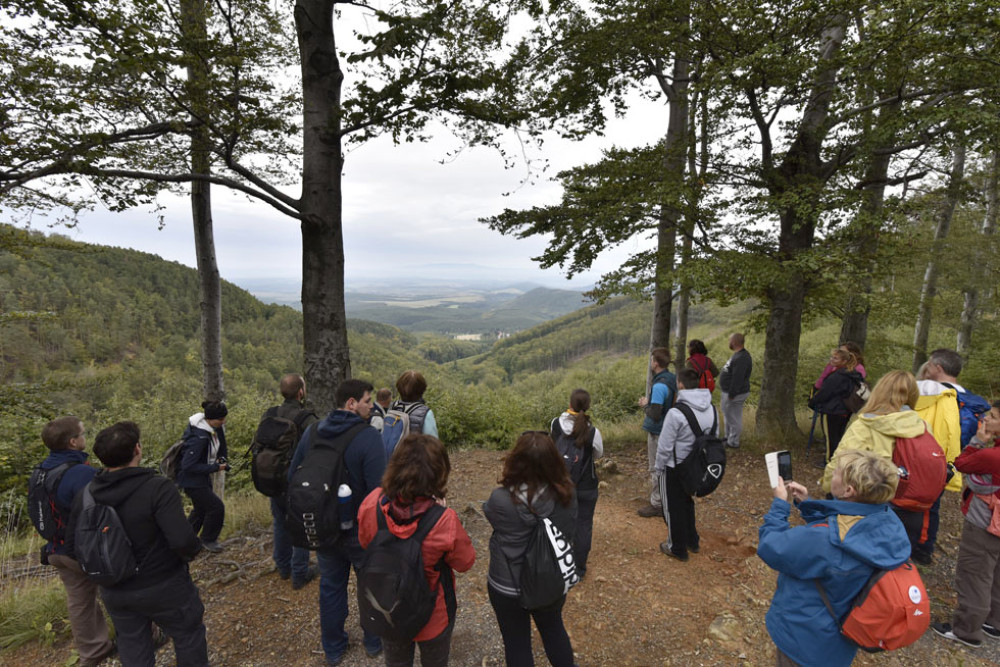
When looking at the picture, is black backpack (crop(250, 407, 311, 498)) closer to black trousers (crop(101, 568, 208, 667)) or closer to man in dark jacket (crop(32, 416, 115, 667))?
black trousers (crop(101, 568, 208, 667))

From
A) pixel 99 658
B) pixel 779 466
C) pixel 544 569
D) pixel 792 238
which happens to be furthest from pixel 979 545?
pixel 99 658

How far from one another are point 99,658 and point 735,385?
8.12 m

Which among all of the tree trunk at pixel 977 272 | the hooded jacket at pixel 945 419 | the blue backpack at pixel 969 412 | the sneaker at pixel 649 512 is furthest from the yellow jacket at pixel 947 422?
the tree trunk at pixel 977 272

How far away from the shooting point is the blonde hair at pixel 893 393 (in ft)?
10.3

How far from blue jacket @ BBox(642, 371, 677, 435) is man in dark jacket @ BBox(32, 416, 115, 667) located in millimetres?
5026

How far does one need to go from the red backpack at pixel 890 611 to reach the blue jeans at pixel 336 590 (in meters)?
2.77

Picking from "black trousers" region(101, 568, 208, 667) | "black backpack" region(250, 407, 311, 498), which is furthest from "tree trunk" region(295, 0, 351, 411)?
"black trousers" region(101, 568, 208, 667)

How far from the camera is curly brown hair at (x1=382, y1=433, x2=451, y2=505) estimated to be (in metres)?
2.06

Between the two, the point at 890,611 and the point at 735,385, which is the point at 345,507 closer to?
the point at 890,611

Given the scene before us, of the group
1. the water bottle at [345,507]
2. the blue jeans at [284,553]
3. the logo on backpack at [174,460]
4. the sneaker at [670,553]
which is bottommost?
the sneaker at [670,553]

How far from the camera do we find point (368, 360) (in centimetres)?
6825

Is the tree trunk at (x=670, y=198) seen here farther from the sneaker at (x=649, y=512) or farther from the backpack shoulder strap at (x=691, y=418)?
the sneaker at (x=649, y=512)

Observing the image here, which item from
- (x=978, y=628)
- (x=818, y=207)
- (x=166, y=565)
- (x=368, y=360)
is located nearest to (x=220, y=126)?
(x=166, y=565)

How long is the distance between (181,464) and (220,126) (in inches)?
128
